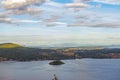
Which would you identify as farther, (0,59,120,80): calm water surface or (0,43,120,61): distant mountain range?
(0,43,120,61): distant mountain range

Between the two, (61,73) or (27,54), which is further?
(27,54)

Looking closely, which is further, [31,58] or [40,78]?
[31,58]

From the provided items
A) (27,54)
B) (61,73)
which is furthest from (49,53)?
(61,73)

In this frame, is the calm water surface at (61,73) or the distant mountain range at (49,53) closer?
the calm water surface at (61,73)

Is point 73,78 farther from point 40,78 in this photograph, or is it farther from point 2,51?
point 2,51

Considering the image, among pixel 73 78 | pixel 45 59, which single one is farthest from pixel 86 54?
pixel 73 78

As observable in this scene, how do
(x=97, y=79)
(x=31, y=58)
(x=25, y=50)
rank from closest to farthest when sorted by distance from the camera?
1. (x=97, y=79)
2. (x=31, y=58)
3. (x=25, y=50)

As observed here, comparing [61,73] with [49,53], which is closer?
[61,73]

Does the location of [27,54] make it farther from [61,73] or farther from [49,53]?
[61,73]

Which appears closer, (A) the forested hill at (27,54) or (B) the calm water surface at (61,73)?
(B) the calm water surface at (61,73)

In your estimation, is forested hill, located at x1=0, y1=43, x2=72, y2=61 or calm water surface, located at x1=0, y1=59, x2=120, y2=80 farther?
forested hill, located at x1=0, y1=43, x2=72, y2=61

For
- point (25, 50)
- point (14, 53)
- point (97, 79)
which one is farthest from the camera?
point (25, 50)
